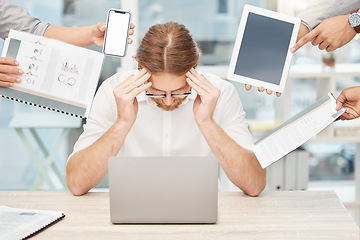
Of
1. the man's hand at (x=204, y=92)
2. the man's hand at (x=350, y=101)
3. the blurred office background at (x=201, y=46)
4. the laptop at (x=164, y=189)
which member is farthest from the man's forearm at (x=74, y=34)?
the blurred office background at (x=201, y=46)

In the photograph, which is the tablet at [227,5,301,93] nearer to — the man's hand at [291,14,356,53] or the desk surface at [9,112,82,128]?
the man's hand at [291,14,356,53]

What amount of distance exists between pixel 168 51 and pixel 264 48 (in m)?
0.36

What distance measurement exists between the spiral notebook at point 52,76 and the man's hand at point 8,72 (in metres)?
0.02

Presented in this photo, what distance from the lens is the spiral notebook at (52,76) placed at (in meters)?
1.78

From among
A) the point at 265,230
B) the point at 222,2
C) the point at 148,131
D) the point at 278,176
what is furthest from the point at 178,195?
the point at 222,2

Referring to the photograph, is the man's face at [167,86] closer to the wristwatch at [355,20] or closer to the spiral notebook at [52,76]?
the spiral notebook at [52,76]

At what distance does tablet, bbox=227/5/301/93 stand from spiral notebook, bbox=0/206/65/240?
0.81 meters

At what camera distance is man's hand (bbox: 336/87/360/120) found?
1.73m

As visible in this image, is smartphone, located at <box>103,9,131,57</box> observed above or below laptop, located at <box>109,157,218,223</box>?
above

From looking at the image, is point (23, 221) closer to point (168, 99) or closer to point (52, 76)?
point (52, 76)

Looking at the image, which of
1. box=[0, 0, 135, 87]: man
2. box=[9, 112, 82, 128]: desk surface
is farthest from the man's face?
box=[9, 112, 82, 128]: desk surface

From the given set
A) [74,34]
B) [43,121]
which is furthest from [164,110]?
[43,121]

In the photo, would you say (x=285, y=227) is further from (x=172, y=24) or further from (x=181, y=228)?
(x=172, y=24)

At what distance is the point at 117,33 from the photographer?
1794 mm
